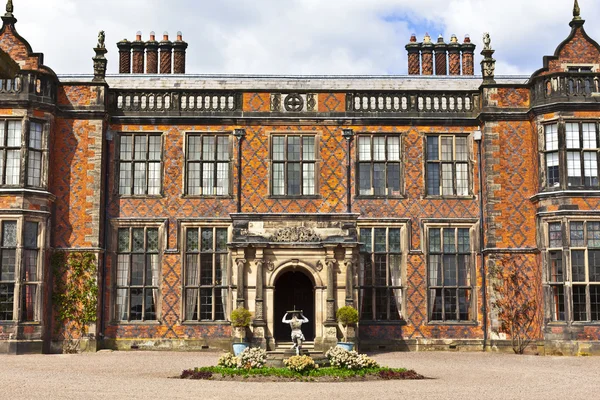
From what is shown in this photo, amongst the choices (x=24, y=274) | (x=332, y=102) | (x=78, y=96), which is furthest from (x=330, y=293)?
(x=78, y=96)

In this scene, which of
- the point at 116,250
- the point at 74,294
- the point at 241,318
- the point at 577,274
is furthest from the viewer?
the point at 116,250

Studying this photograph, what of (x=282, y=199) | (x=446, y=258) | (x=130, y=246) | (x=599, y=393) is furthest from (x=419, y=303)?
(x=599, y=393)

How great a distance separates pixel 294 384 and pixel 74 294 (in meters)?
11.6

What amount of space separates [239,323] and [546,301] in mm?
9696

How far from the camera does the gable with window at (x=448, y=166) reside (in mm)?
26438

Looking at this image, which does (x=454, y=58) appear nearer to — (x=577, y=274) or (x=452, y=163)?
(x=452, y=163)

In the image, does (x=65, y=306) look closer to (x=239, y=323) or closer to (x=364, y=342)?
(x=239, y=323)

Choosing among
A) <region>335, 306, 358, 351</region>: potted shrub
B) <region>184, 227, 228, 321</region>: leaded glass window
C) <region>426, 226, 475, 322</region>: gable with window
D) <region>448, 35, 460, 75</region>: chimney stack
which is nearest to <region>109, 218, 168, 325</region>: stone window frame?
<region>184, 227, 228, 321</region>: leaded glass window

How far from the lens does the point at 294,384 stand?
1577cm

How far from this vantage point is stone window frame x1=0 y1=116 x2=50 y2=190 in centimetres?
2429

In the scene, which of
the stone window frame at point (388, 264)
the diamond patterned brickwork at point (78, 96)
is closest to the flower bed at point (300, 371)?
the stone window frame at point (388, 264)

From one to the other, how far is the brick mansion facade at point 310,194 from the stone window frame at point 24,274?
0.20 ft

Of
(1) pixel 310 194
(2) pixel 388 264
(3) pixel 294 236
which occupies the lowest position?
(2) pixel 388 264

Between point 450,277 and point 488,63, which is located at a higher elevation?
point 488,63
